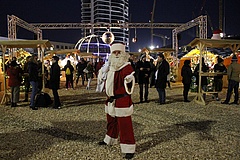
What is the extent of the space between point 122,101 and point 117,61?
2.13 feet

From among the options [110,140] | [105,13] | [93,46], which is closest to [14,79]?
[110,140]

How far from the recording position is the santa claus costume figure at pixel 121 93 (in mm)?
3814

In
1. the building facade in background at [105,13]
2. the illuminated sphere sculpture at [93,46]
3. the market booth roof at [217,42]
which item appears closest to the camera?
the market booth roof at [217,42]

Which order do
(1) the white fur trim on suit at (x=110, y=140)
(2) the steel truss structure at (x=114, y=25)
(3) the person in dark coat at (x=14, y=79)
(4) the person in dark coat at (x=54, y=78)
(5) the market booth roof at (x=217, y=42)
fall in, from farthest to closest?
1. (2) the steel truss structure at (x=114, y=25)
2. (5) the market booth roof at (x=217, y=42)
3. (3) the person in dark coat at (x=14, y=79)
4. (4) the person in dark coat at (x=54, y=78)
5. (1) the white fur trim on suit at (x=110, y=140)

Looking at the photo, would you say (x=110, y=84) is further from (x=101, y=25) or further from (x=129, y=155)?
(x=101, y=25)

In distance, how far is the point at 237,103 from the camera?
855cm

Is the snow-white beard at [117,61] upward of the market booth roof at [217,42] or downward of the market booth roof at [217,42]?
downward

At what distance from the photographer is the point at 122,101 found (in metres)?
3.87

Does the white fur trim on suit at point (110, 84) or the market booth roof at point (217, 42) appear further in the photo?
the market booth roof at point (217, 42)

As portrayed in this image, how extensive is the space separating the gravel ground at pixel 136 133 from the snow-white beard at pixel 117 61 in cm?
142

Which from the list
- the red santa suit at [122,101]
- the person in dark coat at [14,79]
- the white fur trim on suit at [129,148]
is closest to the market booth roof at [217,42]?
the red santa suit at [122,101]

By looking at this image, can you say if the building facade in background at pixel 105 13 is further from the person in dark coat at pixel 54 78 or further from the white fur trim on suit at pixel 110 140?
the white fur trim on suit at pixel 110 140

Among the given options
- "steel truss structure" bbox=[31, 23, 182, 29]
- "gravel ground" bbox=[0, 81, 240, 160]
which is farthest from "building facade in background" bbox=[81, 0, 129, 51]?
"gravel ground" bbox=[0, 81, 240, 160]

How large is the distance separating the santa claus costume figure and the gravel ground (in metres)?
0.31
